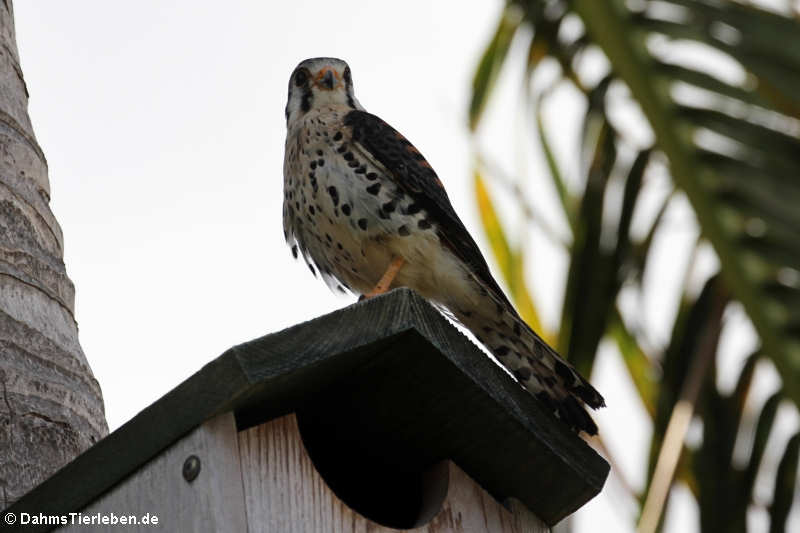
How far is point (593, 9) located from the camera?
2377 mm

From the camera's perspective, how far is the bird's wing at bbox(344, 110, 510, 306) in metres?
3.60

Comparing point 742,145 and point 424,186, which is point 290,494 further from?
point 424,186

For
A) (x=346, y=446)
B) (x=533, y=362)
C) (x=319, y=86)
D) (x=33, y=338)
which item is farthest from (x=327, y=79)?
(x=346, y=446)

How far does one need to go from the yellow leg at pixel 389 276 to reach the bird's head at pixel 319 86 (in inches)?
32.9

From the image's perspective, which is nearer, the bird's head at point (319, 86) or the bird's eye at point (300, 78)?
the bird's head at point (319, 86)

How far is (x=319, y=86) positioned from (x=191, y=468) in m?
2.46

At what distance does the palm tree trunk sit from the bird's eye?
1.21 meters

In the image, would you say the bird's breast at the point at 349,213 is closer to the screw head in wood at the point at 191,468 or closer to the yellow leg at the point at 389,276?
the yellow leg at the point at 389,276

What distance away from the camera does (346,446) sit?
265cm

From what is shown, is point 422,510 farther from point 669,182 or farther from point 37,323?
point 37,323

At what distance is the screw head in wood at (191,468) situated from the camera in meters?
2.09

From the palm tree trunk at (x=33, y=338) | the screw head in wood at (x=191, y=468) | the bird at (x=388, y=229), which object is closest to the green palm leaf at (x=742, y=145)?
the screw head in wood at (x=191, y=468)

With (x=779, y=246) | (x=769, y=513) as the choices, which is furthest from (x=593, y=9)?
(x=769, y=513)

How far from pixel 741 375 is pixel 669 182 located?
39 cm
